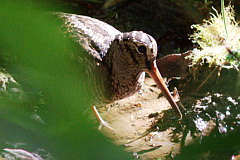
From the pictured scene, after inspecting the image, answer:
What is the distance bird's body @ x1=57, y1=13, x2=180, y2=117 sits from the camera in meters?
2.37

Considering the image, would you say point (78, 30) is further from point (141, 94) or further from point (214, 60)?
point (214, 60)

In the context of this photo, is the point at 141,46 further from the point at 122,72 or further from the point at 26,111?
the point at 26,111

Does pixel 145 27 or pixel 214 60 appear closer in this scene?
pixel 214 60

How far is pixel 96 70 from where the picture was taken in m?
2.58

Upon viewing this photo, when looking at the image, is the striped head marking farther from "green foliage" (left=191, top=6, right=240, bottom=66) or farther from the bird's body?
"green foliage" (left=191, top=6, right=240, bottom=66)

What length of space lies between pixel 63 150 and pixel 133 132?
8.65 feet

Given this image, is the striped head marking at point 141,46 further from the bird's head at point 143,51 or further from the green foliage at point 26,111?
the green foliage at point 26,111

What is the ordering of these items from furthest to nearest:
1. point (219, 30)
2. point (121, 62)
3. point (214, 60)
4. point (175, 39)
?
point (175, 39) → point (219, 30) → point (214, 60) → point (121, 62)

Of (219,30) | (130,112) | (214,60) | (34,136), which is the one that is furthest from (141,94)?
(34,136)

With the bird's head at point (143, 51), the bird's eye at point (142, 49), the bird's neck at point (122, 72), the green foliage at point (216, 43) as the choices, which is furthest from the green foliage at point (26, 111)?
the green foliage at point (216, 43)

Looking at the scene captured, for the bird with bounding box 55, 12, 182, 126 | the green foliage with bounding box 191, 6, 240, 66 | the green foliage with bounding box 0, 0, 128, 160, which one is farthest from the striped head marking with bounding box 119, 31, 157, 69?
the green foliage with bounding box 0, 0, 128, 160

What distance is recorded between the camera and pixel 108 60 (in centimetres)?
261

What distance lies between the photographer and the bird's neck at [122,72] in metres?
2.47

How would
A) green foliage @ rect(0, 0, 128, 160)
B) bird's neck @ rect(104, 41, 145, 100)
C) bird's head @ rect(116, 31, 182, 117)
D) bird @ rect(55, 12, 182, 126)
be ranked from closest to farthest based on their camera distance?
green foliage @ rect(0, 0, 128, 160), bird's head @ rect(116, 31, 182, 117), bird @ rect(55, 12, 182, 126), bird's neck @ rect(104, 41, 145, 100)
